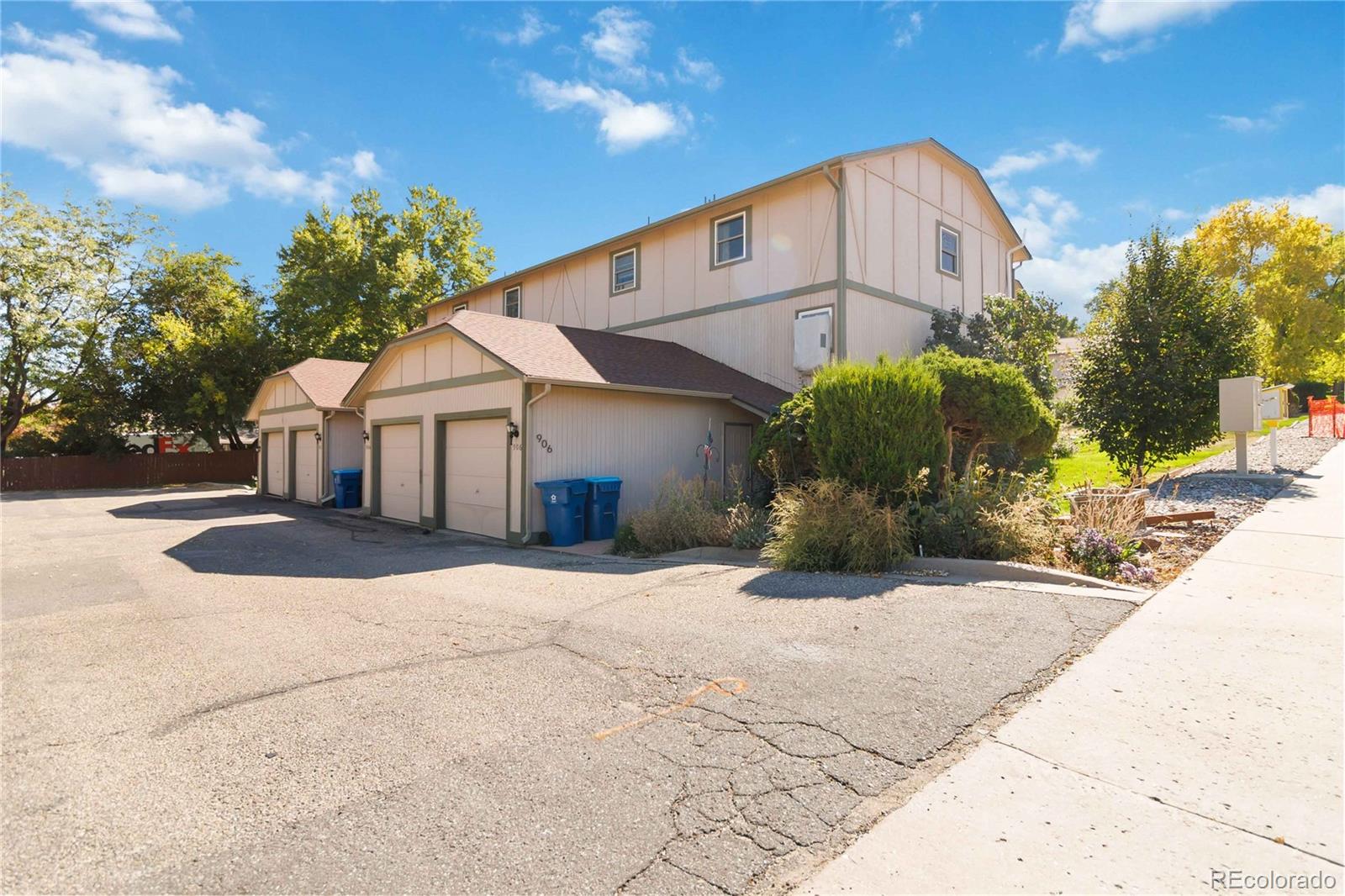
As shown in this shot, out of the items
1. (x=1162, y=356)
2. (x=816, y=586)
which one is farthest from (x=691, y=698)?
(x=1162, y=356)

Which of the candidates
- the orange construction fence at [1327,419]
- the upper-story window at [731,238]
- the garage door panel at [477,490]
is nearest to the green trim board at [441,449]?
the garage door panel at [477,490]

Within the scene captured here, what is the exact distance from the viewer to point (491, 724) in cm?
372

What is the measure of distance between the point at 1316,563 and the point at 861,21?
10.1 metres

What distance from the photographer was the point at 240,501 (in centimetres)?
2008

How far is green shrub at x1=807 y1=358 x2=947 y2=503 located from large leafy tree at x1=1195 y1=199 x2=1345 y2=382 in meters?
27.1

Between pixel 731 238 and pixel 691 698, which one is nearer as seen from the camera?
pixel 691 698

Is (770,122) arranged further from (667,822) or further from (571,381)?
(667,822)

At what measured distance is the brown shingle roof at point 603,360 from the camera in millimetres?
11812

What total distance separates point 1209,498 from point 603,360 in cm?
1083

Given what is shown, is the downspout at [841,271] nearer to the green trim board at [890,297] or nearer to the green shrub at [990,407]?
the green trim board at [890,297]

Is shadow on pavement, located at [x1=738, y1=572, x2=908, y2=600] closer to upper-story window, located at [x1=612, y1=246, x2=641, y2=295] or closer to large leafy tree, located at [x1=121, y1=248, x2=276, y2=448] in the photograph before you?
upper-story window, located at [x1=612, y1=246, x2=641, y2=295]

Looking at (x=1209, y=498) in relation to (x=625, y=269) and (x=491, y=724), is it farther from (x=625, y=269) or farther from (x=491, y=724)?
(x=625, y=269)

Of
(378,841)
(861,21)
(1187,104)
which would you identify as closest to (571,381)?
(861,21)

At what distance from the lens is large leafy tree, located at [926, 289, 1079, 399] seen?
14.8 meters
